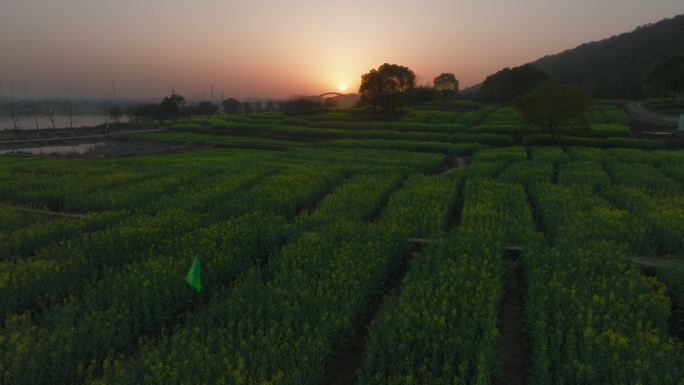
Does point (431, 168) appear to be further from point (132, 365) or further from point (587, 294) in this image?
point (132, 365)

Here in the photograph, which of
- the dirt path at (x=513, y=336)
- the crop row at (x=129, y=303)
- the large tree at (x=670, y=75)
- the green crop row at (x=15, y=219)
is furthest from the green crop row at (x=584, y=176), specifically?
the large tree at (x=670, y=75)

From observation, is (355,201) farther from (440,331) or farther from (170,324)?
(440,331)

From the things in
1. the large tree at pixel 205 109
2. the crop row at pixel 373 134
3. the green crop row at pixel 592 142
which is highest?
the large tree at pixel 205 109

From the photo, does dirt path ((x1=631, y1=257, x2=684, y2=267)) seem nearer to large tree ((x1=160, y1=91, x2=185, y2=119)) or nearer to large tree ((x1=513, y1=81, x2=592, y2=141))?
large tree ((x1=513, y1=81, x2=592, y2=141))

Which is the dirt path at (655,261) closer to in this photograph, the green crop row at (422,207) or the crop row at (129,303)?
the green crop row at (422,207)

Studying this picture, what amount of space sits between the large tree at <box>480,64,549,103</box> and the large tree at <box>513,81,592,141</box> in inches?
2094

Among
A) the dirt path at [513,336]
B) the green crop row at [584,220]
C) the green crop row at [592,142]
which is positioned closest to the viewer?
the dirt path at [513,336]

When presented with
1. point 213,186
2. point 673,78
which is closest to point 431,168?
point 213,186

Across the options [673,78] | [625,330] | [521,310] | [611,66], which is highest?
[611,66]

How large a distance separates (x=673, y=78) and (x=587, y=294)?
8813cm

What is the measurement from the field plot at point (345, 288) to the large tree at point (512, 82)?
267ft

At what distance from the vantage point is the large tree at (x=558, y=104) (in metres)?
39.5

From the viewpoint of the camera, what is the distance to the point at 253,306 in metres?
8.65

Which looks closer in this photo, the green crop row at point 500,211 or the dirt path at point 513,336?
the dirt path at point 513,336
